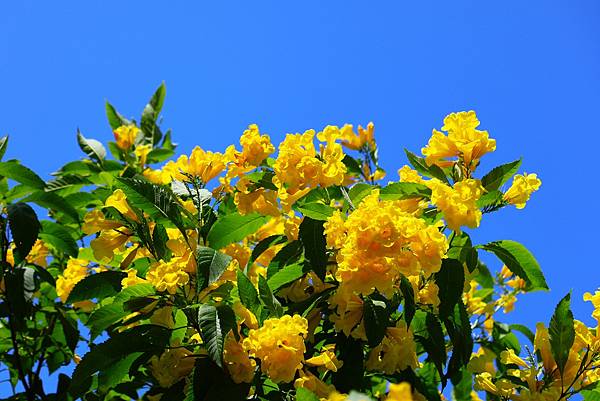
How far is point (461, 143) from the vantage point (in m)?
2.08

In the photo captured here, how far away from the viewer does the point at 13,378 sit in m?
3.29

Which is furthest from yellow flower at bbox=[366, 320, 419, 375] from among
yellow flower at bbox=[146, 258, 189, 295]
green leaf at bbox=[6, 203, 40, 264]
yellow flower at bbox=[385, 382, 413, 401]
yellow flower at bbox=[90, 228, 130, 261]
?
green leaf at bbox=[6, 203, 40, 264]

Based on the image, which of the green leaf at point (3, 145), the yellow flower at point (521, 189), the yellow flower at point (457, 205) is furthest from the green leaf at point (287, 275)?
the green leaf at point (3, 145)

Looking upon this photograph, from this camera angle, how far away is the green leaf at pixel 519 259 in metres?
2.00

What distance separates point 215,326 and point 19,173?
1385mm

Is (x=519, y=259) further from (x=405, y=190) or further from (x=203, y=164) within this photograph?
(x=203, y=164)

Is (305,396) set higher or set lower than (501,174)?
lower

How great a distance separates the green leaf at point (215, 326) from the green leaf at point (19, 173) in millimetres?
1284

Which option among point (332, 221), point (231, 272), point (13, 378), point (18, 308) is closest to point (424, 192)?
point (332, 221)

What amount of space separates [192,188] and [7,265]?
92cm

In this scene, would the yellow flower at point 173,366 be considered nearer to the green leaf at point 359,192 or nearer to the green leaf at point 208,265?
the green leaf at point 208,265

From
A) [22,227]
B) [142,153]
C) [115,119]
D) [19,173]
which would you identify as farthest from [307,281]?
[115,119]

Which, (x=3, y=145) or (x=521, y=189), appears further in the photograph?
(x=3, y=145)

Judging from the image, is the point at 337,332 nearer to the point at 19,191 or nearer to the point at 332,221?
the point at 332,221
